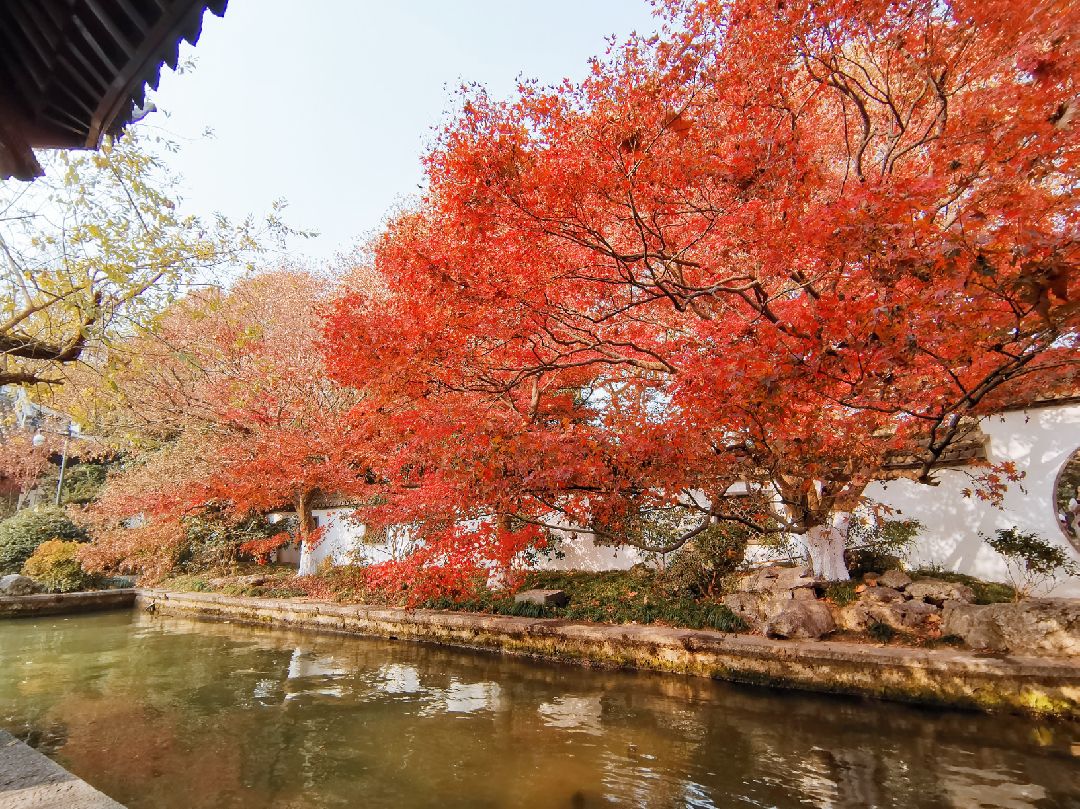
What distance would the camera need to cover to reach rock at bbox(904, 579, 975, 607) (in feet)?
26.7

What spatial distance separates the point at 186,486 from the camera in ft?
50.6

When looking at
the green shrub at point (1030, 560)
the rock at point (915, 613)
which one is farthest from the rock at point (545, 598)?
the green shrub at point (1030, 560)

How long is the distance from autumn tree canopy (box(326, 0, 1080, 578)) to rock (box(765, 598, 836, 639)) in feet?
3.45

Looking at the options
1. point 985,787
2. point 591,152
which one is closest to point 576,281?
point 591,152

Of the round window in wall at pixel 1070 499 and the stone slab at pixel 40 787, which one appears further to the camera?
the round window in wall at pixel 1070 499

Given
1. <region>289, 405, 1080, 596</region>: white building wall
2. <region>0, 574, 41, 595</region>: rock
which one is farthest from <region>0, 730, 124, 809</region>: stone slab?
<region>0, 574, 41, 595</region>: rock

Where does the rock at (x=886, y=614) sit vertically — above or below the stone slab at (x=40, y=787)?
above

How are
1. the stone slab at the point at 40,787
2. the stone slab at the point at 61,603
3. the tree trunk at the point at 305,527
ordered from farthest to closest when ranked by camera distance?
the tree trunk at the point at 305,527 < the stone slab at the point at 61,603 < the stone slab at the point at 40,787

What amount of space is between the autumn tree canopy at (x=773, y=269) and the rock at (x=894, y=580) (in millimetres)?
627

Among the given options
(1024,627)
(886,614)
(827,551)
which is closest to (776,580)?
(827,551)

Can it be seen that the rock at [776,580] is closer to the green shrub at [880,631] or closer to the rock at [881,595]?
the rock at [881,595]

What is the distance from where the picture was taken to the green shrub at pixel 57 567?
1598 cm

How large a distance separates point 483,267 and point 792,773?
276 inches

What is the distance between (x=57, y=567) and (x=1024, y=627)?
2141cm
